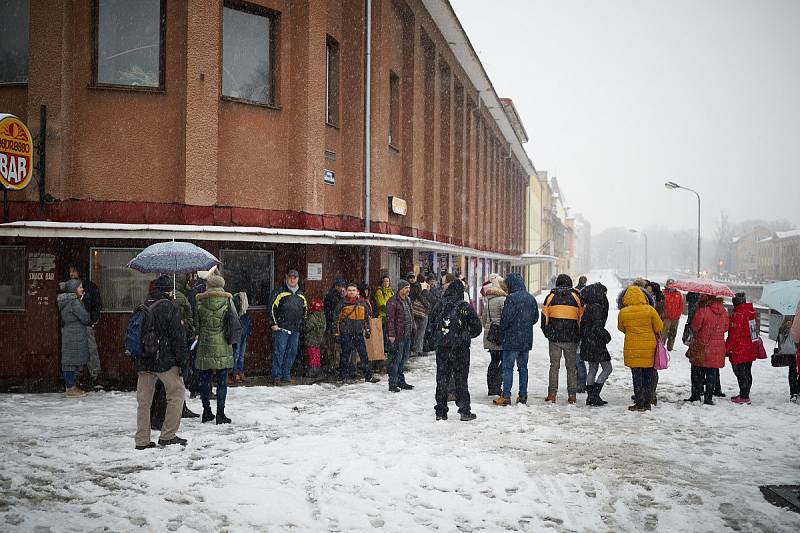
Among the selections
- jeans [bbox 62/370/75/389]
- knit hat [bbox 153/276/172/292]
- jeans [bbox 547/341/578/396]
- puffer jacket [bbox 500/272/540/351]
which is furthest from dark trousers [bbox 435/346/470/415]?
jeans [bbox 62/370/75/389]

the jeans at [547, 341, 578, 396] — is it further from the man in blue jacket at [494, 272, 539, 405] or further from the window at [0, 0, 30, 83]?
the window at [0, 0, 30, 83]

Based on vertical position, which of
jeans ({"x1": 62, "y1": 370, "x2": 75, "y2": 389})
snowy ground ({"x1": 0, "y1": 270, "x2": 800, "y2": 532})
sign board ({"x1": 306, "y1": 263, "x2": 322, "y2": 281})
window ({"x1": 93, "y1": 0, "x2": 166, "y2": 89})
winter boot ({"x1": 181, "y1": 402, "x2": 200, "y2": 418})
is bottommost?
snowy ground ({"x1": 0, "y1": 270, "x2": 800, "y2": 532})

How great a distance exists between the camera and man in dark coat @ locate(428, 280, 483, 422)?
916 cm

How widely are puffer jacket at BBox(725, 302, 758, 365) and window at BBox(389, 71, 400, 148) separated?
10.7 m

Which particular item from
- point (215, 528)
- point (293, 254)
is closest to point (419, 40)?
point (293, 254)

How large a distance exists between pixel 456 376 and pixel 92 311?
669 cm

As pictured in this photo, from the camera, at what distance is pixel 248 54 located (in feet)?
44.0

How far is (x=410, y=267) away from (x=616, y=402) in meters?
8.93

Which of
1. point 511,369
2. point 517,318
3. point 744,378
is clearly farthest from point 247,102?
point 744,378

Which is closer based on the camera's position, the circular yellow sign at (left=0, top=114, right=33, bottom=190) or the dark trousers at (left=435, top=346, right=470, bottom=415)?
the dark trousers at (left=435, top=346, right=470, bottom=415)

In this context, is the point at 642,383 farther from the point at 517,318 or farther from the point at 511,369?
the point at 517,318

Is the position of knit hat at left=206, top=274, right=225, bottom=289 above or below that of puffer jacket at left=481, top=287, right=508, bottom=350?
above

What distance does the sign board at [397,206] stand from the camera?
17719 millimetres

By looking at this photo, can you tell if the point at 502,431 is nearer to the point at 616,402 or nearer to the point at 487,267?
the point at 616,402
